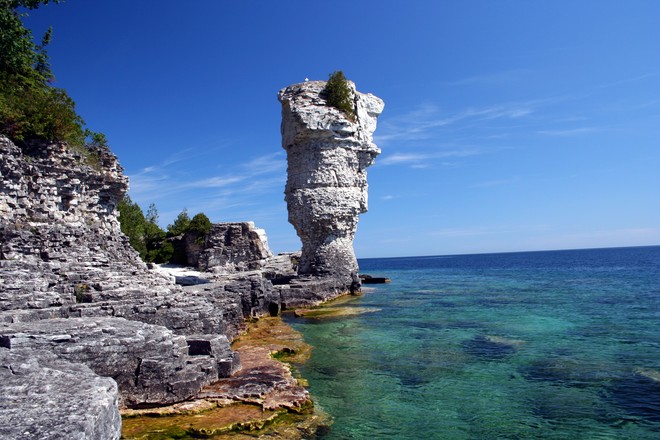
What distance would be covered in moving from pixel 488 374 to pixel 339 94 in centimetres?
2084

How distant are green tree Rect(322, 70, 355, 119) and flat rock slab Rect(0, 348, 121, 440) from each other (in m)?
23.6

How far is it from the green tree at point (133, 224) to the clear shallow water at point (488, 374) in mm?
20313

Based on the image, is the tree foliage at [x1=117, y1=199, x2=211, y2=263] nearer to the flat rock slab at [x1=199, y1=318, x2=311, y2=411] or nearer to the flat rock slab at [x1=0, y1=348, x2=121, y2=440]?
the flat rock slab at [x1=199, y1=318, x2=311, y2=411]

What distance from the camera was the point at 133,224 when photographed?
37938mm

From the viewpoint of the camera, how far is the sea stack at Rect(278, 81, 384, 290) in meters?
26.3

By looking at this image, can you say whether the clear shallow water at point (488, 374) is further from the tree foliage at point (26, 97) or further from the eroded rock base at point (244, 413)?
the tree foliage at point (26, 97)

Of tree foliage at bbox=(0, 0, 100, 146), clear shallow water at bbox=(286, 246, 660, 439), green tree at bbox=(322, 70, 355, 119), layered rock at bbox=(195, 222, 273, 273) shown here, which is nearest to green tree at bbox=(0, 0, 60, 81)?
tree foliage at bbox=(0, 0, 100, 146)

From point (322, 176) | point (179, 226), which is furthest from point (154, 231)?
point (322, 176)

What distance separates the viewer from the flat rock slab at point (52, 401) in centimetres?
410

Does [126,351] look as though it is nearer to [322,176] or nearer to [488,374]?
[488,374]

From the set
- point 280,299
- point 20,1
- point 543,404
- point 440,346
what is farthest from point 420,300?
point 20,1

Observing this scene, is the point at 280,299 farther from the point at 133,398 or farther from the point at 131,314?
the point at 133,398

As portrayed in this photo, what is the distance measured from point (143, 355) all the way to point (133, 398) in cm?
68

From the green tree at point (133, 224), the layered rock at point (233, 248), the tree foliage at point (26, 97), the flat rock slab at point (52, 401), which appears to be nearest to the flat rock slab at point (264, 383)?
the flat rock slab at point (52, 401)
